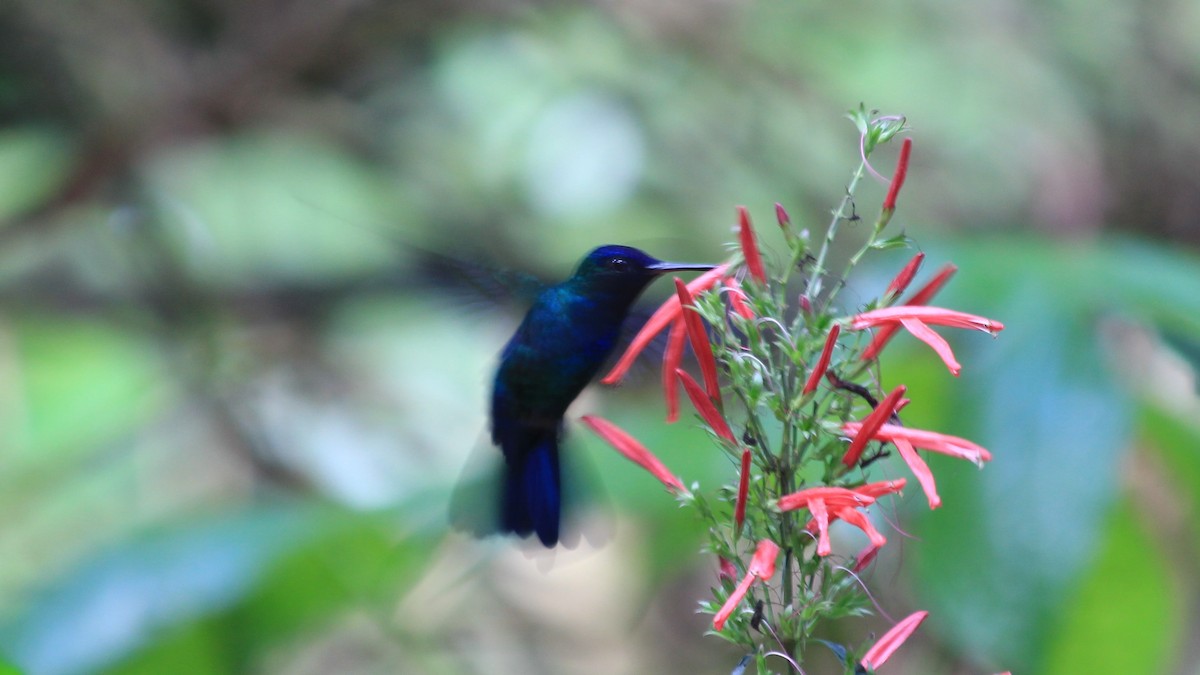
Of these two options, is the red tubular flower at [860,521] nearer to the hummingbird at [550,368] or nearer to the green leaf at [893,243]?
the green leaf at [893,243]

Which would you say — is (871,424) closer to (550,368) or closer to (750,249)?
(750,249)

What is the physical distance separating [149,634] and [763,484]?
130cm

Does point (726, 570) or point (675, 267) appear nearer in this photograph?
point (726, 570)

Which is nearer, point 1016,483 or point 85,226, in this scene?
point 1016,483

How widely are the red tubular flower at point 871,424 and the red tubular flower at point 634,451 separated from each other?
0.14 m

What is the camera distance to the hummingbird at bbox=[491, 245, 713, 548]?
3.47ft

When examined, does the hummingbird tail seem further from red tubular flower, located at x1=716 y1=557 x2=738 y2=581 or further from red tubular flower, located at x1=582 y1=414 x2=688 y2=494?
red tubular flower, located at x1=716 y1=557 x2=738 y2=581

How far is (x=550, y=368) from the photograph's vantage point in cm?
121

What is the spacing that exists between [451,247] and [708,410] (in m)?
0.84

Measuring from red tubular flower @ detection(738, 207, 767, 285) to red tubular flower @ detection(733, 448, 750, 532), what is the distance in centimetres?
15

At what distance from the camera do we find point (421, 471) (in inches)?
110

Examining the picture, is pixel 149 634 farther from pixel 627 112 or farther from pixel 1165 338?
pixel 627 112

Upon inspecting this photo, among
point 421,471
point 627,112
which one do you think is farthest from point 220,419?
point 627,112

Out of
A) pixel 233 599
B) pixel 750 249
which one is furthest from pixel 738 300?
pixel 233 599
